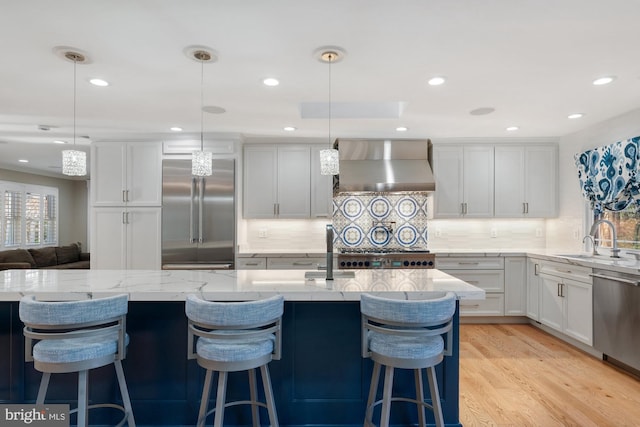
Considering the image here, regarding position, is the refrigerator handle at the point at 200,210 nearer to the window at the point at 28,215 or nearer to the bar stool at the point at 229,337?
the bar stool at the point at 229,337

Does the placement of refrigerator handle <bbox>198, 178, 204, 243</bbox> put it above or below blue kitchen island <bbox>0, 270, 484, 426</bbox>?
above

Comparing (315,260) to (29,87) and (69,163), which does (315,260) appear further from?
(29,87)

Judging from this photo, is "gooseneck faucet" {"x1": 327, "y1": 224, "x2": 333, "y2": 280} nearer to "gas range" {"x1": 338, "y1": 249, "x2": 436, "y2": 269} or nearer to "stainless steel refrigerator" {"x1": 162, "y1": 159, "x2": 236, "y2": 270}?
"gas range" {"x1": 338, "y1": 249, "x2": 436, "y2": 269}

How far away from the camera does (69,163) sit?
238 cm

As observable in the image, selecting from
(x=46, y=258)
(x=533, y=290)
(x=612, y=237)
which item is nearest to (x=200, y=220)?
(x=533, y=290)

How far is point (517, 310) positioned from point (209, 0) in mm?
4403

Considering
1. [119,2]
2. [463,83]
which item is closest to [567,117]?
[463,83]

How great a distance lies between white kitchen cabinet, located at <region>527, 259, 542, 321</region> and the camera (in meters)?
3.99

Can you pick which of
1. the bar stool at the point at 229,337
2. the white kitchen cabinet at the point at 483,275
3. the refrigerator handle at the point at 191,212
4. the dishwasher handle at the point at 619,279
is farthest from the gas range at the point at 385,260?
the bar stool at the point at 229,337

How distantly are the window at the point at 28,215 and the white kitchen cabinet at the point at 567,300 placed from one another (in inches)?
350

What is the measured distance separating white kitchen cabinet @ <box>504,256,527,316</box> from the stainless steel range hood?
131 centimetres

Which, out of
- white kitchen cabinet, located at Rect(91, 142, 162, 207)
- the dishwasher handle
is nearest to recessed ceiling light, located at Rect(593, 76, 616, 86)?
the dishwasher handle

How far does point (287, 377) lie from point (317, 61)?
198 cm

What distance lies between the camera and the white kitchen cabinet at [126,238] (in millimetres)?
4234
